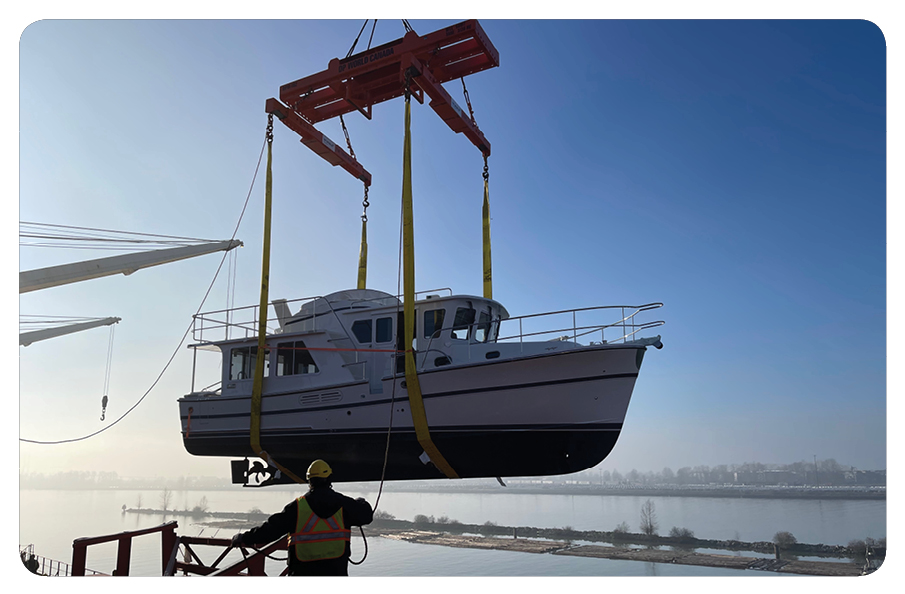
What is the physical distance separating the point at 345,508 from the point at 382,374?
5.46 metres

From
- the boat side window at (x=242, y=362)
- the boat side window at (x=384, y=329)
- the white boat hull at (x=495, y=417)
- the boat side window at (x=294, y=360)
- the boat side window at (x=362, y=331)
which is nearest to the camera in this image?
the white boat hull at (x=495, y=417)

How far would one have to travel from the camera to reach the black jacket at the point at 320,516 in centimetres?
390

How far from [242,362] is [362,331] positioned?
2825mm

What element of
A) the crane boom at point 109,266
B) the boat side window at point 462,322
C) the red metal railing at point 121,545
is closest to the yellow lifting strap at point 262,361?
the crane boom at point 109,266

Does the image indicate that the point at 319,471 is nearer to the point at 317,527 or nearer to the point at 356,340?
the point at 317,527

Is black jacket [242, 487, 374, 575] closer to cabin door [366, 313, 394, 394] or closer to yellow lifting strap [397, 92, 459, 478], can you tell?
yellow lifting strap [397, 92, 459, 478]

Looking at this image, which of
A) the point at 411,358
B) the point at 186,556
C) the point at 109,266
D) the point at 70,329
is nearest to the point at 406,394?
the point at 411,358

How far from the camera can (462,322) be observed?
9492mm

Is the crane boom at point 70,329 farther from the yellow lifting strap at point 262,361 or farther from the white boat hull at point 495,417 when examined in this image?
the white boat hull at point 495,417

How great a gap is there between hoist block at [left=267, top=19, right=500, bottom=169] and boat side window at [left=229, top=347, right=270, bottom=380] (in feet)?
13.9

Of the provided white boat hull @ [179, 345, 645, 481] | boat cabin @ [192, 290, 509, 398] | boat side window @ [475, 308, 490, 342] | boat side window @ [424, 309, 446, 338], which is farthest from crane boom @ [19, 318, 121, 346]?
boat side window @ [475, 308, 490, 342]

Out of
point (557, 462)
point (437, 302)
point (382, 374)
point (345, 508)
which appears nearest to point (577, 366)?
point (557, 462)

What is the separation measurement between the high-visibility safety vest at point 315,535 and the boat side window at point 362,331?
5977 millimetres

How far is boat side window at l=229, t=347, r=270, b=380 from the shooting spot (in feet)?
36.3
